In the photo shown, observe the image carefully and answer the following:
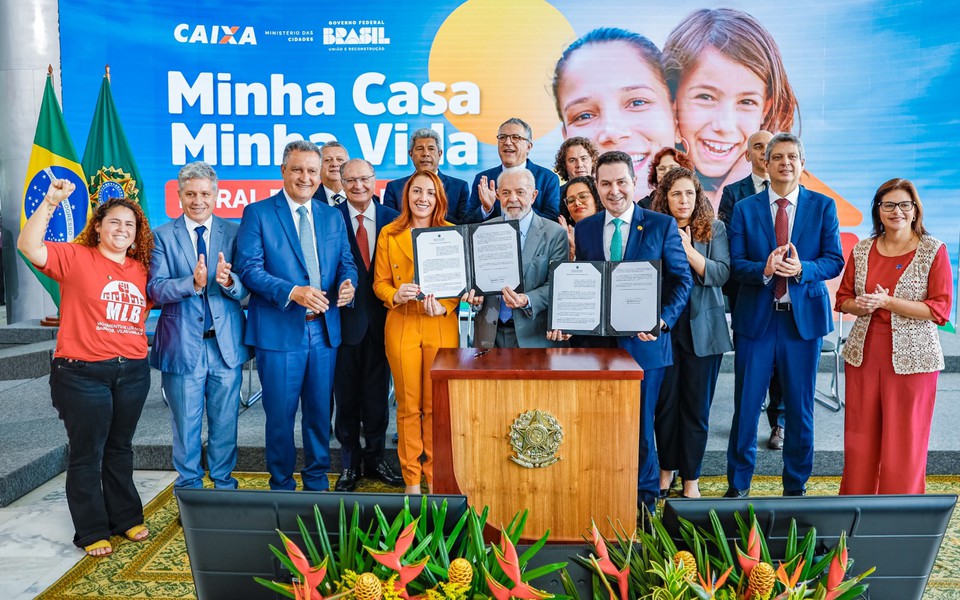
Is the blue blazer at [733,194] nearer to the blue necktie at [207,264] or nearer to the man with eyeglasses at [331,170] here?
the man with eyeglasses at [331,170]

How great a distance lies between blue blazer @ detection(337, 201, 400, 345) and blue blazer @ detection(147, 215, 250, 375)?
0.57m

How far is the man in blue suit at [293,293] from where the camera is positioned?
3199mm

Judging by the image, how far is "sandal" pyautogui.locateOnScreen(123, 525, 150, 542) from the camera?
309 cm

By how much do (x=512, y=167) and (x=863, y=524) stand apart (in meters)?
3.03

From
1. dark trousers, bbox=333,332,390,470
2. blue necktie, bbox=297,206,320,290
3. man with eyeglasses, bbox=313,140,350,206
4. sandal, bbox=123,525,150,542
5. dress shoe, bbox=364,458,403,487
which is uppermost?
man with eyeglasses, bbox=313,140,350,206

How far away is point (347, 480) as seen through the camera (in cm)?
371

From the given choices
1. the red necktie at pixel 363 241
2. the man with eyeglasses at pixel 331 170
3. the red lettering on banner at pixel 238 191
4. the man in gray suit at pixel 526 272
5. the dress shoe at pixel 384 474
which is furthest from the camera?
the red lettering on banner at pixel 238 191

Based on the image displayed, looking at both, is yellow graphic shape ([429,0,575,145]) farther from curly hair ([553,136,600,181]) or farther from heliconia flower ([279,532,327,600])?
heliconia flower ([279,532,327,600])

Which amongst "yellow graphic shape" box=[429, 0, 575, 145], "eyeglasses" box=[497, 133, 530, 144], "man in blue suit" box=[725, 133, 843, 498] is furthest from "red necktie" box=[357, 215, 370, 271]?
"yellow graphic shape" box=[429, 0, 575, 145]

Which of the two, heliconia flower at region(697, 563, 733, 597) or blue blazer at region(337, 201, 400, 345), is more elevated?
blue blazer at region(337, 201, 400, 345)

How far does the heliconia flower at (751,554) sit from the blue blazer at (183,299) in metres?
2.57

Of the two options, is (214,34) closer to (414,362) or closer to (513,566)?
(414,362)

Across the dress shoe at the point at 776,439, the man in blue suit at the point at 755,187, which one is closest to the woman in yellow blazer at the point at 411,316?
the man in blue suit at the point at 755,187

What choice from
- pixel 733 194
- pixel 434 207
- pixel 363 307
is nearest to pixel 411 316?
pixel 363 307
